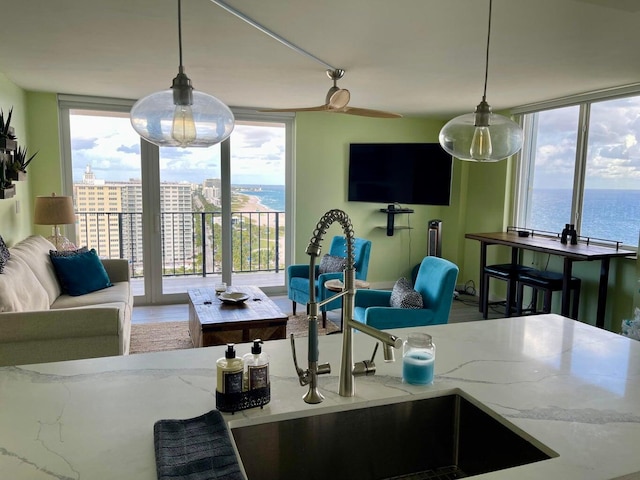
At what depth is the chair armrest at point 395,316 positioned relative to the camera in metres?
3.22

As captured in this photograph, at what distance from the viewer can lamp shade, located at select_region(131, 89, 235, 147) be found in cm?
133

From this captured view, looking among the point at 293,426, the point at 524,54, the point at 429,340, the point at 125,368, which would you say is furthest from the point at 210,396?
the point at 524,54

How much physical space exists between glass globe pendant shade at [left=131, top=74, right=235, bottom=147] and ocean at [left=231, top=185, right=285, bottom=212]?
4.33 metres

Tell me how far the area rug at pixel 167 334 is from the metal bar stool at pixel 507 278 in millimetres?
1675

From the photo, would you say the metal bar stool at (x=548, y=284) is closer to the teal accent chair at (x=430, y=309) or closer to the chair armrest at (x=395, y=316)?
the teal accent chair at (x=430, y=309)

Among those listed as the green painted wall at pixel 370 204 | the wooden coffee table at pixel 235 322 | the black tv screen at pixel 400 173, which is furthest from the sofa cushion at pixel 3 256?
the black tv screen at pixel 400 173

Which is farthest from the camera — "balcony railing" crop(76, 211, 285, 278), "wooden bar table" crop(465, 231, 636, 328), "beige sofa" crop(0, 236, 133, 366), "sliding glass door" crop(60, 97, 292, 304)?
"balcony railing" crop(76, 211, 285, 278)

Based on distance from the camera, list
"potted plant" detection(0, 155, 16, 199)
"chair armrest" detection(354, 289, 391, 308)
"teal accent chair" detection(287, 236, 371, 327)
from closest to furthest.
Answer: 1. "potted plant" detection(0, 155, 16, 199)
2. "chair armrest" detection(354, 289, 391, 308)
3. "teal accent chair" detection(287, 236, 371, 327)

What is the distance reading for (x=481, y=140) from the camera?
5.43 ft

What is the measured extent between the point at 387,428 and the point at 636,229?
3946 mm

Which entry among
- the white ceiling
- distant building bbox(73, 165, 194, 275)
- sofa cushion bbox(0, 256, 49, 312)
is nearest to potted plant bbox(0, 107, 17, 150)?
the white ceiling

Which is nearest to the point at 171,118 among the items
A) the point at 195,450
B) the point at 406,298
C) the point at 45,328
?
the point at 195,450

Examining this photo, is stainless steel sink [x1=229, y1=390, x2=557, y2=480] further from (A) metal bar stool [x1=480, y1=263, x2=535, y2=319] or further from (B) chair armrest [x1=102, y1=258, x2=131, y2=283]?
(B) chair armrest [x1=102, y1=258, x2=131, y2=283]

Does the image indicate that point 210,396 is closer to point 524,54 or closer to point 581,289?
point 524,54
